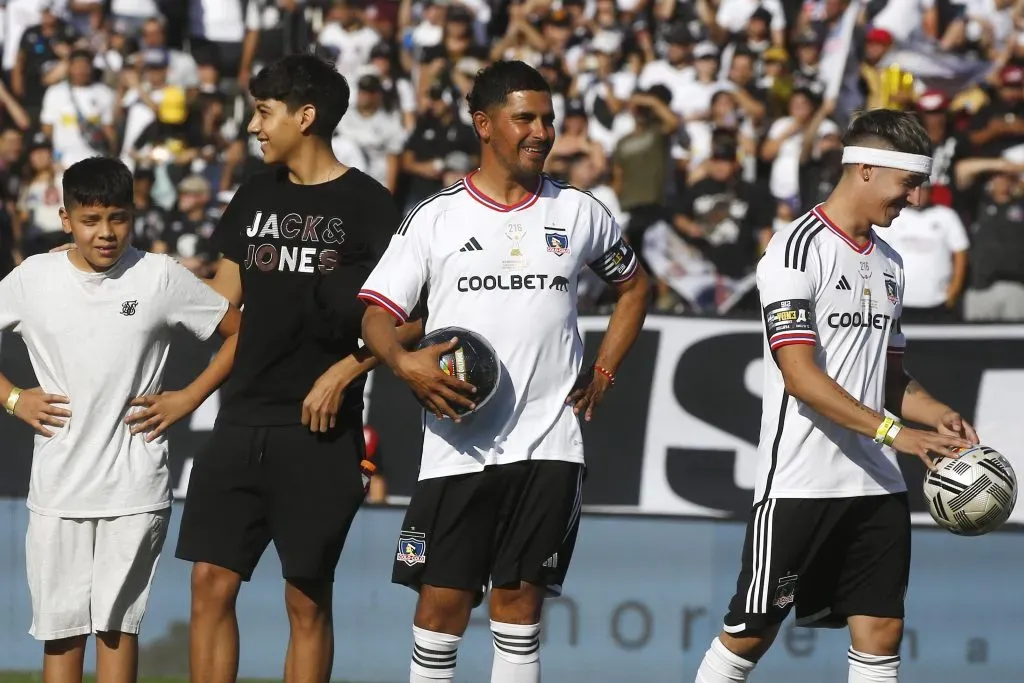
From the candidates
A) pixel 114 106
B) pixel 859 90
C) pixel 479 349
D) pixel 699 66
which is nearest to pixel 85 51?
pixel 114 106

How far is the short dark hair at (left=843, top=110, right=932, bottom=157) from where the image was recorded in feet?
18.4

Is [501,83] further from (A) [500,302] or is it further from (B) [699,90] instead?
(B) [699,90]

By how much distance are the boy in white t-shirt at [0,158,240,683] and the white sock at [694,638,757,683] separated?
216cm

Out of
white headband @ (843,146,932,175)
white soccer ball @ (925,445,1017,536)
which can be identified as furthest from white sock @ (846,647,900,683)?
white headband @ (843,146,932,175)

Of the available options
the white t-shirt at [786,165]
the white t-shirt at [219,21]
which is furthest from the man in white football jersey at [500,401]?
the white t-shirt at [219,21]

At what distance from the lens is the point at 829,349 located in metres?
5.62

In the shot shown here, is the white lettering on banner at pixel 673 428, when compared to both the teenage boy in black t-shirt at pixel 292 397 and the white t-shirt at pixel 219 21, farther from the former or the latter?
the white t-shirt at pixel 219 21

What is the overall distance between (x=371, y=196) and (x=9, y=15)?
33.8ft

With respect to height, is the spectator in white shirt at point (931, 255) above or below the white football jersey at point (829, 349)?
above

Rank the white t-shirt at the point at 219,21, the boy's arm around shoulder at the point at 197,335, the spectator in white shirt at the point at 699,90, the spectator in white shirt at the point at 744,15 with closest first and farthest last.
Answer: the boy's arm around shoulder at the point at 197,335 → the spectator in white shirt at the point at 699,90 → the spectator in white shirt at the point at 744,15 → the white t-shirt at the point at 219,21

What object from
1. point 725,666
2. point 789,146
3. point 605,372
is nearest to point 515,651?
point 725,666

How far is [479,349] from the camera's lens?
533 cm

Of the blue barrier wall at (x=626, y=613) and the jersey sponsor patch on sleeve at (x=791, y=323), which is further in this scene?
the blue barrier wall at (x=626, y=613)

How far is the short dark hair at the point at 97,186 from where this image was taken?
561 centimetres
